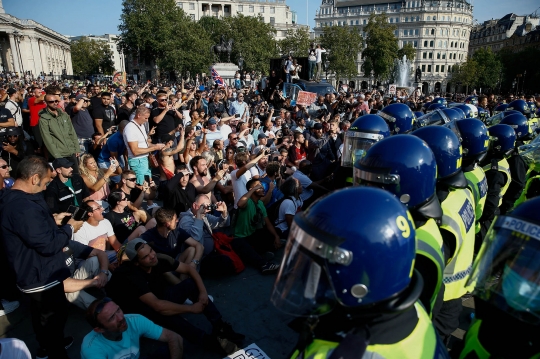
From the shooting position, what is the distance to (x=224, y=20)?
65.3 m

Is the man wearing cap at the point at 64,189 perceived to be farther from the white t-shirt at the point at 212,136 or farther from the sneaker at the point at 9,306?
the white t-shirt at the point at 212,136

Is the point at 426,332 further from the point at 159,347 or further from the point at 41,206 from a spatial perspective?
the point at 41,206

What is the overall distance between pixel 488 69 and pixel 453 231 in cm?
8152

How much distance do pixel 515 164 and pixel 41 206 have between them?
5.37 meters

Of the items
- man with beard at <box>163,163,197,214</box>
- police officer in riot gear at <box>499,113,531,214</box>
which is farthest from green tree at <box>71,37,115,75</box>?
police officer in riot gear at <box>499,113,531,214</box>

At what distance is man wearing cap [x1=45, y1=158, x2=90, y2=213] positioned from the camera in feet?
16.0

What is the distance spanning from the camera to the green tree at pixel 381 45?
66.8 metres

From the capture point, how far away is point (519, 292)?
139cm

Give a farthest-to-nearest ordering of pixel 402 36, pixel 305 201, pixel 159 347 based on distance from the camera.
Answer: pixel 402 36
pixel 305 201
pixel 159 347

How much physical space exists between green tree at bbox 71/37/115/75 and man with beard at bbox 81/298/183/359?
10140 cm

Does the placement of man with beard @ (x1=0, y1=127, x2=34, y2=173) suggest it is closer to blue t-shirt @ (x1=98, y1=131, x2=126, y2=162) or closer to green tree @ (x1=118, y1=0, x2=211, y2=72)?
blue t-shirt @ (x1=98, y1=131, x2=126, y2=162)

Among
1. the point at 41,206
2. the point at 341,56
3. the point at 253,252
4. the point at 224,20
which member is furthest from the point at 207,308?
the point at 224,20

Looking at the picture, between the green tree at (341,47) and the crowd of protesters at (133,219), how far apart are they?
57619 millimetres

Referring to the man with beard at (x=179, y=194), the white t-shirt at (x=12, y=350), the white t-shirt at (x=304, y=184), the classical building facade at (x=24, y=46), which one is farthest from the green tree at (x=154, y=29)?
the white t-shirt at (x=12, y=350)
